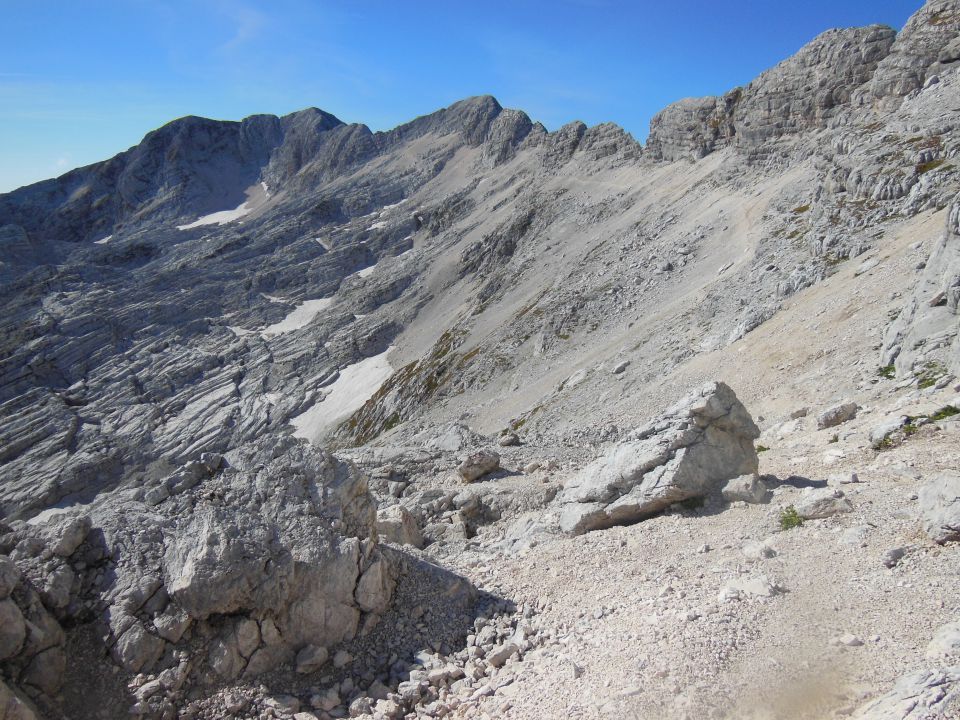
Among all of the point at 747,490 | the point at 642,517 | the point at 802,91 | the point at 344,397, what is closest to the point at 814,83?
the point at 802,91

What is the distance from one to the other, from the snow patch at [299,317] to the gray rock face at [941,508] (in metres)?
129

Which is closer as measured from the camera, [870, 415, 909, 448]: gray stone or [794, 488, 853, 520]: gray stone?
[794, 488, 853, 520]: gray stone

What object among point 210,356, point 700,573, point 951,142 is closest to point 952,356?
point 700,573

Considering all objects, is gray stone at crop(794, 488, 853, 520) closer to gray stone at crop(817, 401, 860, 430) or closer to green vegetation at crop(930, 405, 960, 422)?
green vegetation at crop(930, 405, 960, 422)

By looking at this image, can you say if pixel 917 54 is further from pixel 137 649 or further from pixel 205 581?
pixel 137 649

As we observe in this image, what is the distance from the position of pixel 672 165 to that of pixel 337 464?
100 meters

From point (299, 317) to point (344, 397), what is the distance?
138 ft

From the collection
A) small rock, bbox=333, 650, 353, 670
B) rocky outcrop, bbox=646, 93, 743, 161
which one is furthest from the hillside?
rocky outcrop, bbox=646, 93, 743, 161

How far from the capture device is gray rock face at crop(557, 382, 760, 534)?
16.1 meters

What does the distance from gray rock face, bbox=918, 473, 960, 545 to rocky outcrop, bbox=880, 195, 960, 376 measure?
882cm

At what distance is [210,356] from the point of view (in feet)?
412

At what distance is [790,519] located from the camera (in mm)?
13703

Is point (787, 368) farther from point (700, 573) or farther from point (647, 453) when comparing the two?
point (700, 573)

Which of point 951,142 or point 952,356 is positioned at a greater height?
point 951,142
